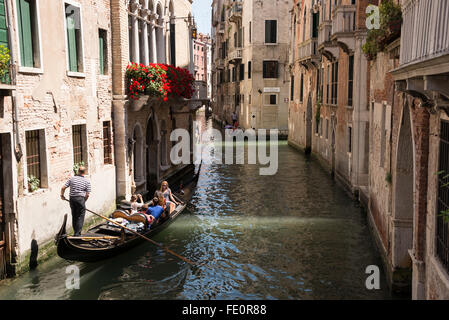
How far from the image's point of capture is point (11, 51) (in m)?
7.93

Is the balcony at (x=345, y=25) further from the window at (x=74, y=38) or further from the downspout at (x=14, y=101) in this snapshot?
the downspout at (x=14, y=101)

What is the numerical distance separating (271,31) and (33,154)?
2943cm

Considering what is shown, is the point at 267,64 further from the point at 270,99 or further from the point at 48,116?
the point at 48,116

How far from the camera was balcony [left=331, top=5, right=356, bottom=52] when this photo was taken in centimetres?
1505

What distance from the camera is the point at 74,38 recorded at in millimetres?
10562

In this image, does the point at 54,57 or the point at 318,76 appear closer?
the point at 54,57

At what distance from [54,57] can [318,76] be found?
16137mm

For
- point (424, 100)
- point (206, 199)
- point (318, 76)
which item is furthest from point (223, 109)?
point (424, 100)

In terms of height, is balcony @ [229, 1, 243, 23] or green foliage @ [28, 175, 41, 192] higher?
balcony @ [229, 1, 243, 23]

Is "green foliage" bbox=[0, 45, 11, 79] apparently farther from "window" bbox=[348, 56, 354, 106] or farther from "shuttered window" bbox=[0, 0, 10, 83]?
"window" bbox=[348, 56, 354, 106]

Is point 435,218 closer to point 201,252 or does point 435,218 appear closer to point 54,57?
point 201,252

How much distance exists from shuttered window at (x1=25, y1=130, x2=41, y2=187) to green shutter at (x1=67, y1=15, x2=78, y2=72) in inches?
78.1

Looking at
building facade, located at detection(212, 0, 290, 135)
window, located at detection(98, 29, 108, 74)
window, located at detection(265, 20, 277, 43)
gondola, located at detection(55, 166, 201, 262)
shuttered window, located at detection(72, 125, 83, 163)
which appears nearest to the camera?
gondola, located at detection(55, 166, 201, 262)

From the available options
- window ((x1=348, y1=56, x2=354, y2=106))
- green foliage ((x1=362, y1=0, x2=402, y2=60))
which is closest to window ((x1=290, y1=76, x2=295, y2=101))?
window ((x1=348, y1=56, x2=354, y2=106))
